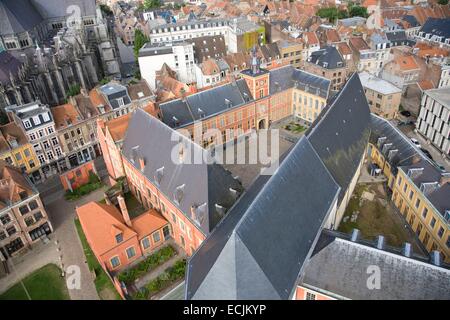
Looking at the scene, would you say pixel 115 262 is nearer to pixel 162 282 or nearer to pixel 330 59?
pixel 162 282

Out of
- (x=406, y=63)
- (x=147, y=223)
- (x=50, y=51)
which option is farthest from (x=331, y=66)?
(x=50, y=51)

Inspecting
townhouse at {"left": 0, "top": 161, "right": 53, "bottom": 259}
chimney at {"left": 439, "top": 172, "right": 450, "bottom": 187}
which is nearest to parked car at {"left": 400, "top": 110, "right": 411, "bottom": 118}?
chimney at {"left": 439, "top": 172, "right": 450, "bottom": 187}

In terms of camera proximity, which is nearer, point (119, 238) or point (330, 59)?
point (119, 238)

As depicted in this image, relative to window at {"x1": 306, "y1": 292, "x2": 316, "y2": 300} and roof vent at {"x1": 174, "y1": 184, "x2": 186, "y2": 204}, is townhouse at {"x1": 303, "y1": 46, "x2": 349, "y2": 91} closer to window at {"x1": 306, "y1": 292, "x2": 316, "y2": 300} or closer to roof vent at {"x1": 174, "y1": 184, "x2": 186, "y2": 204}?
roof vent at {"x1": 174, "y1": 184, "x2": 186, "y2": 204}

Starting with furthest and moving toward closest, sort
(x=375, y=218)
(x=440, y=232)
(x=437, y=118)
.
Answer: (x=437, y=118)
(x=375, y=218)
(x=440, y=232)
